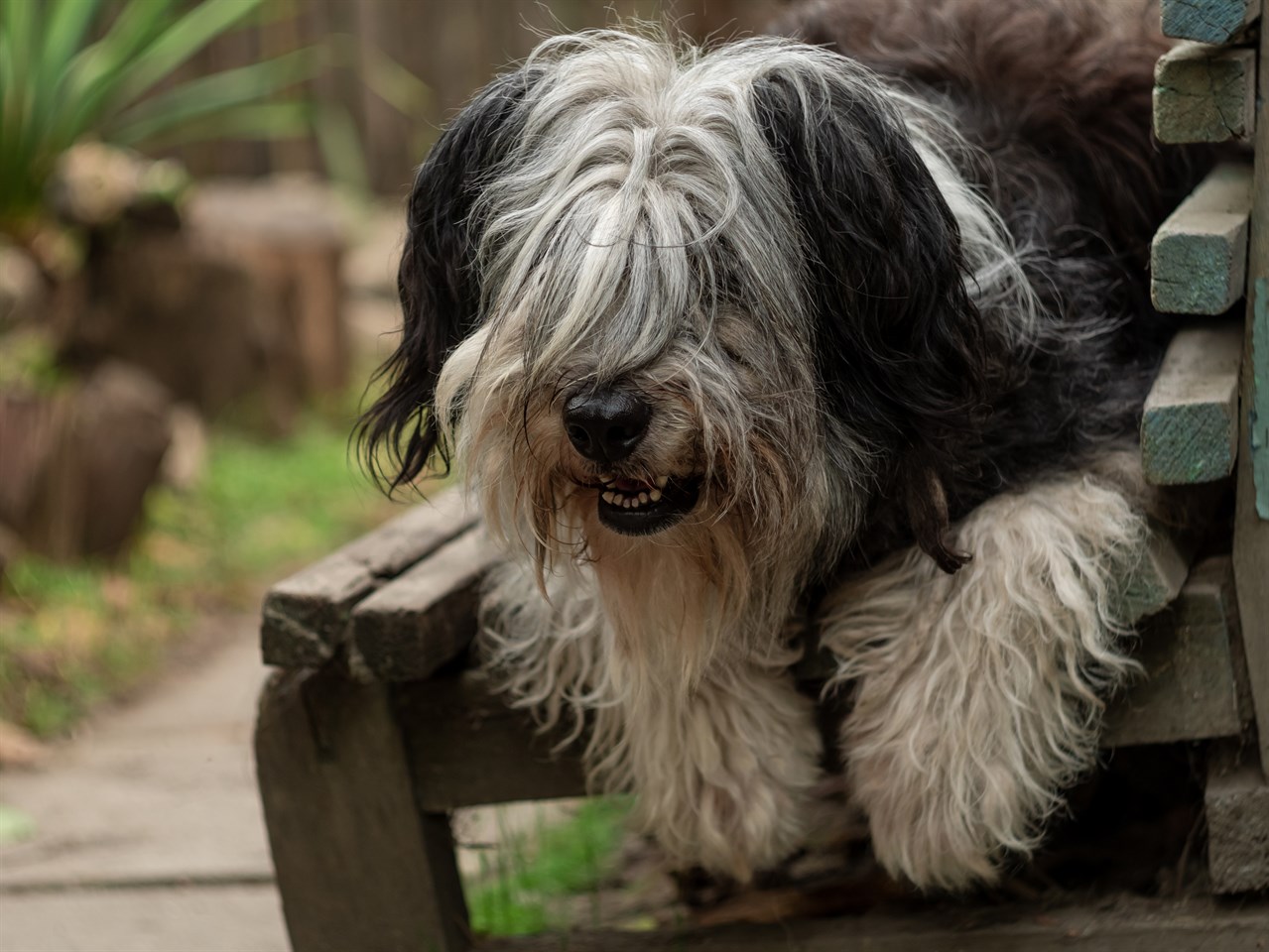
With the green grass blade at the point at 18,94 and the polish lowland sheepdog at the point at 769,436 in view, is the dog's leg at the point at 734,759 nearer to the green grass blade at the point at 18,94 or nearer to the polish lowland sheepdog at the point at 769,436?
the polish lowland sheepdog at the point at 769,436

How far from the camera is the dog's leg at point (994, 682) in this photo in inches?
94.0

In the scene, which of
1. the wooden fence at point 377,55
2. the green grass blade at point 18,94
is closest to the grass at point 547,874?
the green grass blade at point 18,94

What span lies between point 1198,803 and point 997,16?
153cm

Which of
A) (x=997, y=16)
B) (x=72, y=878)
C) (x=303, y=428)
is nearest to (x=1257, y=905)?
(x=997, y=16)

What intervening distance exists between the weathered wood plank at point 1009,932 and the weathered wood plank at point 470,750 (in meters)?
0.30

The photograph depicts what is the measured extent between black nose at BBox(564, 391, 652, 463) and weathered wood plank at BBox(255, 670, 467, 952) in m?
0.77

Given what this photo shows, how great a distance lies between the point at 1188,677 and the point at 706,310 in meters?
0.92

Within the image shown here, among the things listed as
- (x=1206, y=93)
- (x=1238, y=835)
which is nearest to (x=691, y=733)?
(x=1238, y=835)

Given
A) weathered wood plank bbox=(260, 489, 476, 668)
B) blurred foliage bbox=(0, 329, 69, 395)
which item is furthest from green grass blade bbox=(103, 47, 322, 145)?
weathered wood plank bbox=(260, 489, 476, 668)

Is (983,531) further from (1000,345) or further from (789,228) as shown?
(789,228)

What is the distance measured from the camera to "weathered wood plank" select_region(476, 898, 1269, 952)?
2.45 meters

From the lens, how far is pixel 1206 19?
2.17 m

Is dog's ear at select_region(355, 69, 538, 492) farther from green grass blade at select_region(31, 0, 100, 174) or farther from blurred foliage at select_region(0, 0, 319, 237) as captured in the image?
green grass blade at select_region(31, 0, 100, 174)

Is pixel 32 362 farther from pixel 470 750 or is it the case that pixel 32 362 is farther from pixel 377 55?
pixel 377 55
